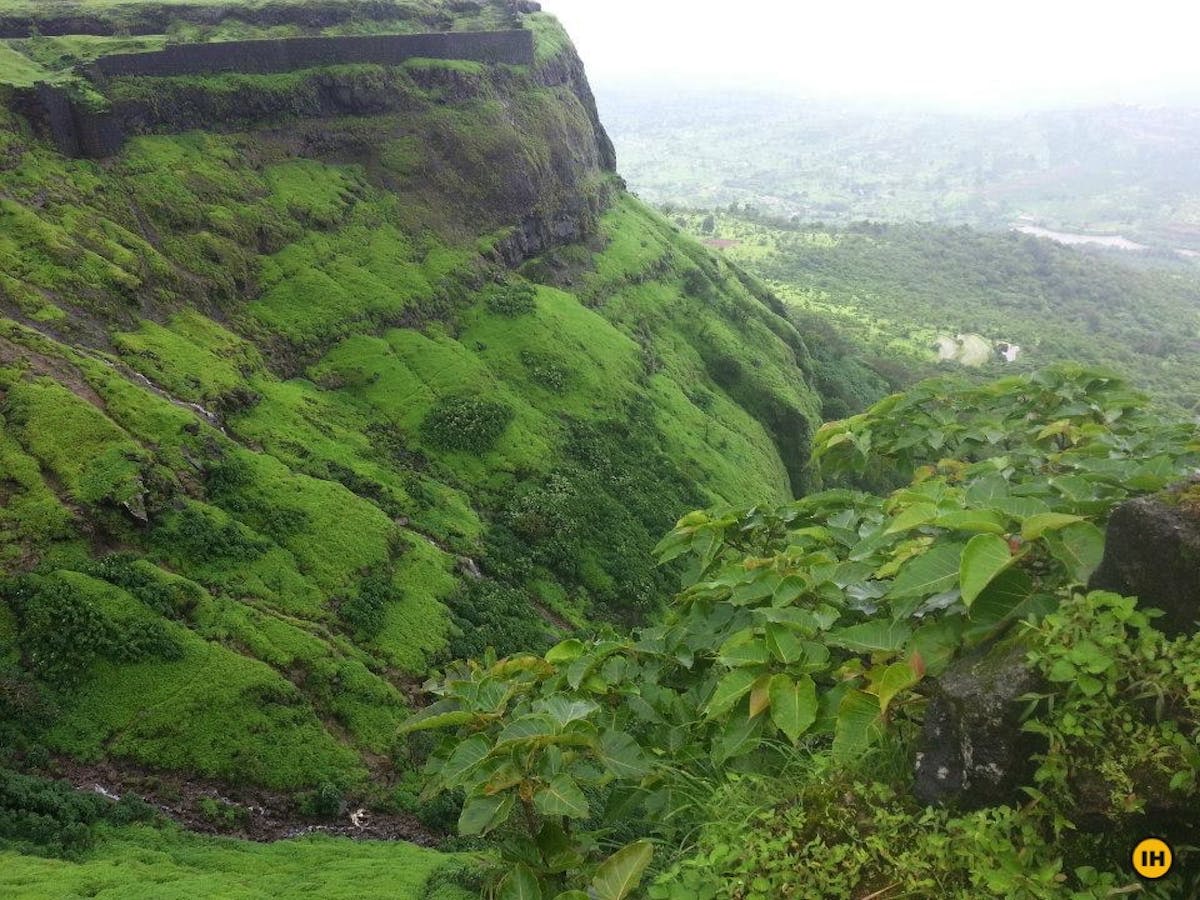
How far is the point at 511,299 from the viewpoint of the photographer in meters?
48.9

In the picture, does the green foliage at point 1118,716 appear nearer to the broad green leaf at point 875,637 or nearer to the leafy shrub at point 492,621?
the broad green leaf at point 875,637

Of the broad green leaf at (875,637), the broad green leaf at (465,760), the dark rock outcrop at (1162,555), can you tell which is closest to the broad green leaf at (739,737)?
the broad green leaf at (875,637)

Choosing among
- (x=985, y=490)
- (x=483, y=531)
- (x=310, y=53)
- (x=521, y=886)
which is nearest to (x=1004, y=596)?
(x=985, y=490)

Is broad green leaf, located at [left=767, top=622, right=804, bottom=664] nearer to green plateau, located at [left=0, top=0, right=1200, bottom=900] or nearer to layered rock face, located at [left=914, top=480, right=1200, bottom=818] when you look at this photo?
green plateau, located at [left=0, top=0, right=1200, bottom=900]

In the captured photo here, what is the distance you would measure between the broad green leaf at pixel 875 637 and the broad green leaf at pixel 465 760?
2262 millimetres

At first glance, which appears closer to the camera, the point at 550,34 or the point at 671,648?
the point at 671,648

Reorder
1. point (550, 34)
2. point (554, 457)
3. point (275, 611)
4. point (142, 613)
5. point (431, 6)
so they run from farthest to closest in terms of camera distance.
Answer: point (550, 34) < point (431, 6) < point (554, 457) < point (275, 611) < point (142, 613)

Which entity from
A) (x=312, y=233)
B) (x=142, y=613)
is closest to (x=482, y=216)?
(x=312, y=233)

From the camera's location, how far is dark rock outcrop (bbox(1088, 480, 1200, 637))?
4.14 meters

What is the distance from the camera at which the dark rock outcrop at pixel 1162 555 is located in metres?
4.14

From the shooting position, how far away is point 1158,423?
7082 millimetres

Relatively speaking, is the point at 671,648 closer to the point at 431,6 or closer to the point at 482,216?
the point at 482,216

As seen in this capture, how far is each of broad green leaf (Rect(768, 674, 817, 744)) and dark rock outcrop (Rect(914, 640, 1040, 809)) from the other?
27.5 inches

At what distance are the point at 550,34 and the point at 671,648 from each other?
7662 centimetres
